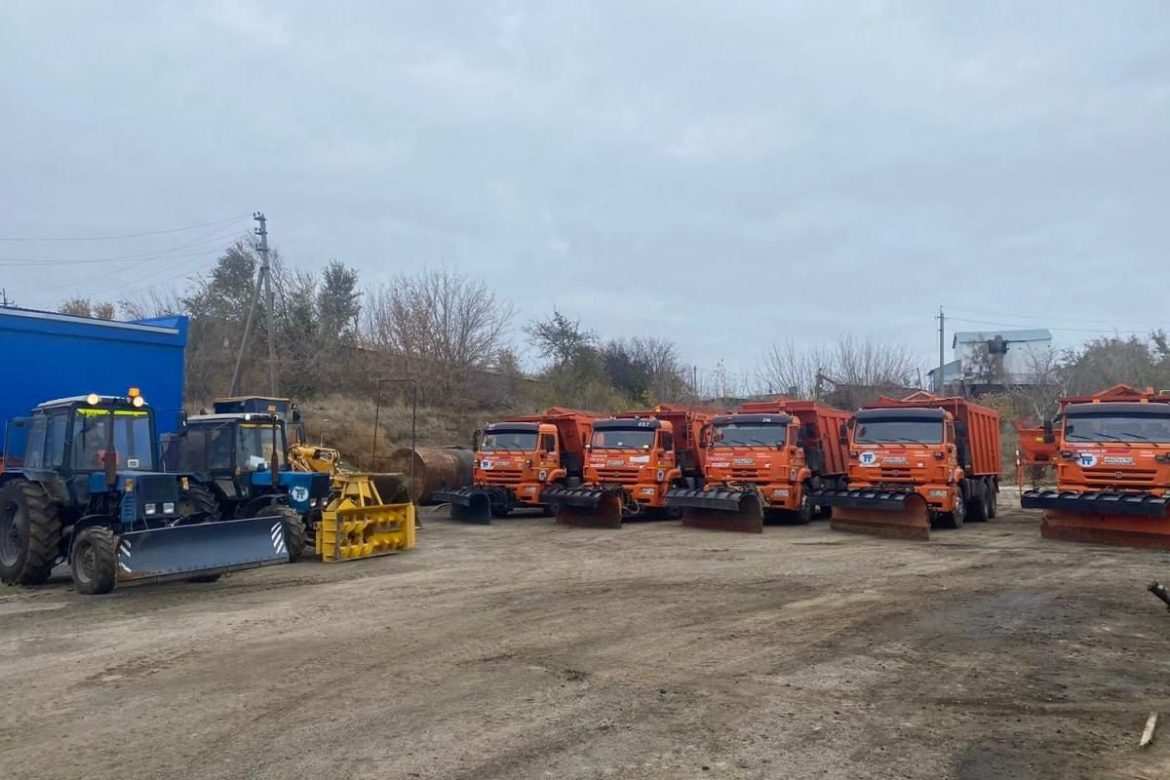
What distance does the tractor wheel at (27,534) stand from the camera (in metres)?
12.3

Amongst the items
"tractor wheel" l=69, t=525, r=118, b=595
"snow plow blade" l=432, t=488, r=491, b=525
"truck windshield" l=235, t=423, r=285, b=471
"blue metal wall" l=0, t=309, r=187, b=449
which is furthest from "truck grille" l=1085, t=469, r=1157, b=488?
"blue metal wall" l=0, t=309, r=187, b=449

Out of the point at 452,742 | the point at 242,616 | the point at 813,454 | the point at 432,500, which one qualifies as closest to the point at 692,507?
the point at 813,454

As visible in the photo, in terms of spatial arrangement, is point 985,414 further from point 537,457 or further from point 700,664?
point 700,664

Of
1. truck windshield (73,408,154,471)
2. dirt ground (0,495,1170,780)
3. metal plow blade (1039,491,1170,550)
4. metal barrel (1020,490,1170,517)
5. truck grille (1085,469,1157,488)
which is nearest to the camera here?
dirt ground (0,495,1170,780)

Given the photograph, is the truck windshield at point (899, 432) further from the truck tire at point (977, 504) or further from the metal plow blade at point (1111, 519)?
the truck tire at point (977, 504)

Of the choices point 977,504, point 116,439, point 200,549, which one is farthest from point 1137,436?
point 116,439

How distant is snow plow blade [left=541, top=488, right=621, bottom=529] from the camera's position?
21578 mm

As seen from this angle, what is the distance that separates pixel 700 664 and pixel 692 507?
12894 mm

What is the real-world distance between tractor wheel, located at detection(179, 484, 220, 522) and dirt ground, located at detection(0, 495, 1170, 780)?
49.2 inches

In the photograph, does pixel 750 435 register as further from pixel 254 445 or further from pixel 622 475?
pixel 254 445

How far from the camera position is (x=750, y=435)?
21.9 metres

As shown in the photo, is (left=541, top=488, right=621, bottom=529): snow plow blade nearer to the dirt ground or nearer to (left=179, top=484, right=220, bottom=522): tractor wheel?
the dirt ground

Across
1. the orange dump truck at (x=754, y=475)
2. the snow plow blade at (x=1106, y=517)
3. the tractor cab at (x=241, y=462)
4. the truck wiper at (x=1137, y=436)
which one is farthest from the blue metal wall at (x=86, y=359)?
the truck wiper at (x=1137, y=436)

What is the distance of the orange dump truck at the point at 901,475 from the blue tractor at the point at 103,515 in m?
11.5
